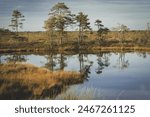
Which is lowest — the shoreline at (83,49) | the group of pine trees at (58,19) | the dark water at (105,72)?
the dark water at (105,72)

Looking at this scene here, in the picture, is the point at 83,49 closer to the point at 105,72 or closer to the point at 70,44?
the point at 70,44

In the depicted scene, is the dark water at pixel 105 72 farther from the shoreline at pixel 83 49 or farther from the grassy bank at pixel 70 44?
the grassy bank at pixel 70 44

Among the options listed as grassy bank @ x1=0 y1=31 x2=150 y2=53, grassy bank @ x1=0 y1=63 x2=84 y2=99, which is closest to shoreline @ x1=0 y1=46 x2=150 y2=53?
grassy bank @ x1=0 y1=31 x2=150 y2=53

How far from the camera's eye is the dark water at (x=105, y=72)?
5.22 metres

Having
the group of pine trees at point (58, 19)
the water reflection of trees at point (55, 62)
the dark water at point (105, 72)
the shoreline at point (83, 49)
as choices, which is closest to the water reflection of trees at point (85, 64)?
the dark water at point (105, 72)

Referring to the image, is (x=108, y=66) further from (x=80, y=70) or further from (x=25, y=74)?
(x=25, y=74)

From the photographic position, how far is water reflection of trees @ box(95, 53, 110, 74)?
6.93m

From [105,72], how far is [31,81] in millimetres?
1514

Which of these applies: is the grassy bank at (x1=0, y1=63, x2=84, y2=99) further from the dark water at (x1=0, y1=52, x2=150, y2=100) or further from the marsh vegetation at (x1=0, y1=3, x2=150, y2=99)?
the dark water at (x1=0, y1=52, x2=150, y2=100)

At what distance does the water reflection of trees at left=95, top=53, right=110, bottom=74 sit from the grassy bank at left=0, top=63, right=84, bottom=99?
59 cm

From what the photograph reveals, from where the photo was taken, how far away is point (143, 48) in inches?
320

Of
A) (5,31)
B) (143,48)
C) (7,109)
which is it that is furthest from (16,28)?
(7,109)

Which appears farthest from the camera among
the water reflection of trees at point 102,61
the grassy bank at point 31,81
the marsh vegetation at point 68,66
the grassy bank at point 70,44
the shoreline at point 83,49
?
the grassy bank at point 70,44

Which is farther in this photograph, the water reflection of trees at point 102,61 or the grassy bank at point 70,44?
the grassy bank at point 70,44
